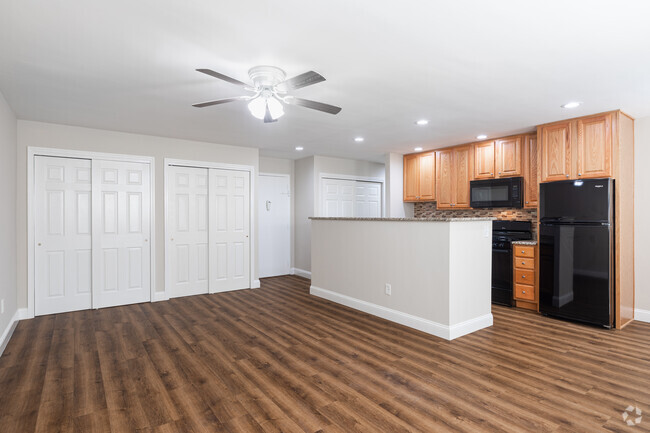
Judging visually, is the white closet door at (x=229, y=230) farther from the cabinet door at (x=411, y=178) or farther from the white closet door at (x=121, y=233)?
the cabinet door at (x=411, y=178)

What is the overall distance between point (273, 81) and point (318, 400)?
2.38 m

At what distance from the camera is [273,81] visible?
2867 millimetres

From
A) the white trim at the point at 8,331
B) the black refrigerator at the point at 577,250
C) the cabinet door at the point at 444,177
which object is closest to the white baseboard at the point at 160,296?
the white trim at the point at 8,331

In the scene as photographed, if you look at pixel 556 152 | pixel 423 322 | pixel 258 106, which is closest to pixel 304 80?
pixel 258 106

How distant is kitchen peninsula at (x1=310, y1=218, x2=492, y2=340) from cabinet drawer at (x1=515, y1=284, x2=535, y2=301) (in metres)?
1.00

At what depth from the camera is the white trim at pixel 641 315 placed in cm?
405

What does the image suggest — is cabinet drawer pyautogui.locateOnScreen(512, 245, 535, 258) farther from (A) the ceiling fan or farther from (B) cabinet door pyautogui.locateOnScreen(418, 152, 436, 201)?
(A) the ceiling fan

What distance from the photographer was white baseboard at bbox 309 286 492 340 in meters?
3.49

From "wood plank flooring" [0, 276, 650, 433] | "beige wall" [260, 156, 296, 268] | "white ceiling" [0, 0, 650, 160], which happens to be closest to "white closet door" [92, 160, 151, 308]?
"wood plank flooring" [0, 276, 650, 433]

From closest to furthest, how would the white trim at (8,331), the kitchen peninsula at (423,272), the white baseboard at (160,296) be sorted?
the white trim at (8,331), the kitchen peninsula at (423,272), the white baseboard at (160,296)

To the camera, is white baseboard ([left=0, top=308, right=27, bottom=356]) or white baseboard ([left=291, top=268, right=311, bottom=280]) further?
white baseboard ([left=291, top=268, right=311, bottom=280])

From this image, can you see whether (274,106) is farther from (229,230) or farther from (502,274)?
(502,274)

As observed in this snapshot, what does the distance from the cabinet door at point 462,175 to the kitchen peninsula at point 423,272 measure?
1822 millimetres

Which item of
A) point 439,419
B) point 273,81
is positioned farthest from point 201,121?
point 439,419
